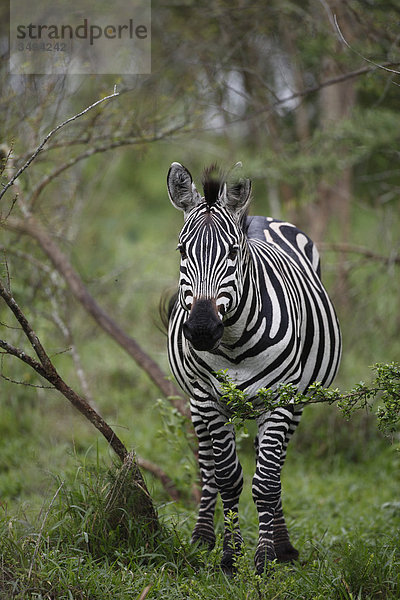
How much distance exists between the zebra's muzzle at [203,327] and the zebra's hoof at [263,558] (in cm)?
139

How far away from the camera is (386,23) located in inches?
226

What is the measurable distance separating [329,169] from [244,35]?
6.16 feet

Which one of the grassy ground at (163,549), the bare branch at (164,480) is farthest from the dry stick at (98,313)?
the bare branch at (164,480)

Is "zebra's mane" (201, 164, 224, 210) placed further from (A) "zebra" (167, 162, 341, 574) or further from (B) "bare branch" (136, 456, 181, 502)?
(B) "bare branch" (136, 456, 181, 502)

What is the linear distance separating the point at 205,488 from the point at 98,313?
228cm

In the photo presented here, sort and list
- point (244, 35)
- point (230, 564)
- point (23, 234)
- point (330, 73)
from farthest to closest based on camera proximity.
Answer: point (330, 73) → point (244, 35) → point (23, 234) → point (230, 564)

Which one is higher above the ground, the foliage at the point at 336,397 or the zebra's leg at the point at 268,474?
the foliage at the point at 336,397

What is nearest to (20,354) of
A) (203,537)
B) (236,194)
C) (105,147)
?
(236,194)

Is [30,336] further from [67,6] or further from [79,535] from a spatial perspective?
[67,6]

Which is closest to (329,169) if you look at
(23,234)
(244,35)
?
(244,35)

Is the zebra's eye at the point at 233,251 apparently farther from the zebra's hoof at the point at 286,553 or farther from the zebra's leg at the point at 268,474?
the zebra's hoof at the point at 286,553

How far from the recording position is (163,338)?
376 inches

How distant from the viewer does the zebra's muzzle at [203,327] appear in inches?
131

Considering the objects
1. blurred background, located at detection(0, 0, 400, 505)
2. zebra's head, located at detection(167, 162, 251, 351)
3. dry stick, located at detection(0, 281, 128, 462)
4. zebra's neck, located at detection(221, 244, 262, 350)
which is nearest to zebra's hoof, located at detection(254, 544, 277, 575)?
dry stick, located at detection(0, 281, 128, 462)
